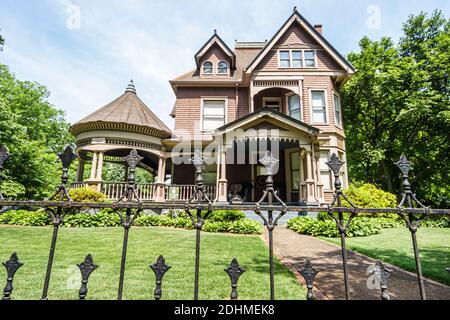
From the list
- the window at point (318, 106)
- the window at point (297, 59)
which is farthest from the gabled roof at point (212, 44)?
the window at point (318, 106)

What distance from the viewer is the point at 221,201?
1178 cm

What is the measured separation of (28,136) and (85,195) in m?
21.4

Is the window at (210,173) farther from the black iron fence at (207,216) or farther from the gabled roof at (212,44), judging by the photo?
the black iron fence at (207,216)

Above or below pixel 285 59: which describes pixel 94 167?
below

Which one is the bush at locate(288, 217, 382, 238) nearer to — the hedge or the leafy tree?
the hedge

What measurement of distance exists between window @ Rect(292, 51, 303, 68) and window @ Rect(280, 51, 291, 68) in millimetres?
328

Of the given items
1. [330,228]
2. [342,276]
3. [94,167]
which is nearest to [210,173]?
[94,167]

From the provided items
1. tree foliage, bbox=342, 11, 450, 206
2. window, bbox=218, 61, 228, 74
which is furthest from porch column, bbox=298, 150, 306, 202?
window, bbox=218, 61, 228, 74

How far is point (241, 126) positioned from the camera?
1206 centimetres

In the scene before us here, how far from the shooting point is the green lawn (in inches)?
132

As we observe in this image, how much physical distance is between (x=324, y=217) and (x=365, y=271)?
215 inches

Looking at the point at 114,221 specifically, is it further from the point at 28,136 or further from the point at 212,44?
the point at 28,136

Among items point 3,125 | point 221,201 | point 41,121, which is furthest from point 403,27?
point 41,121
